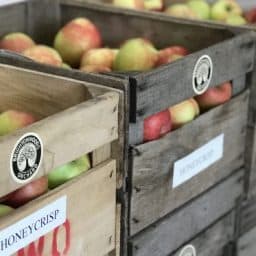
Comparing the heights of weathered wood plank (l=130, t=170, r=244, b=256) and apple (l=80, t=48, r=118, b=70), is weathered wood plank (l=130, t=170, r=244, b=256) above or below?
below

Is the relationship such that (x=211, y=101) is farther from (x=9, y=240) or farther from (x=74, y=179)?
(x=9, y=240)

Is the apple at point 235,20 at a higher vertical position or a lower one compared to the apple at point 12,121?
higher

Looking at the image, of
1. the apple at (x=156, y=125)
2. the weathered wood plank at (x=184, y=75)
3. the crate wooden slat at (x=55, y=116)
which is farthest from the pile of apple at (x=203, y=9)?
the crate wooden slat at (x=55, y=116)

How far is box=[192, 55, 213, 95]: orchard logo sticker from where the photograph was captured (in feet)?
4.52

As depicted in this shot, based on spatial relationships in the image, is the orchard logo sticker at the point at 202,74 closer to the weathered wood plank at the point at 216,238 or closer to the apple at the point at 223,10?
the weathered wood plank at the point at 216,238

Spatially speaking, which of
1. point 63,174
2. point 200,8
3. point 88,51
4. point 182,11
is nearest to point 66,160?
point 63,174

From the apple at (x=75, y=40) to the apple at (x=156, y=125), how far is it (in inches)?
15.9

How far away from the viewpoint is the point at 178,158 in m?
1.38

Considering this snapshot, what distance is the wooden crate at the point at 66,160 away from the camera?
100 centimetres

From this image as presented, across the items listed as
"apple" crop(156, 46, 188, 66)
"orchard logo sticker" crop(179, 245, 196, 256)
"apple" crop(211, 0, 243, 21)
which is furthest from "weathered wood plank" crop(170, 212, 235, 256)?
"apple" crop(211, 0, 243, 21)

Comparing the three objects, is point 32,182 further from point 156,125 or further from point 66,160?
point 156,125

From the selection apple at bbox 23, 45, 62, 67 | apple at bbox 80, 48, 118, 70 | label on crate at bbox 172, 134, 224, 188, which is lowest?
label on crate at bbox 172, 134, 224, 188

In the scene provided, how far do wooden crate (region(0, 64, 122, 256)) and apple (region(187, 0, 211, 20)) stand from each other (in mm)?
812

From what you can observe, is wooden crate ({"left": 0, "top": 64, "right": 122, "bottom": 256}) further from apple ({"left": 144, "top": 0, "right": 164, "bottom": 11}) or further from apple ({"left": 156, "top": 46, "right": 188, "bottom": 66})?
apple ({"left": 144, "top": 0, "right": 164, "bottom": 11})
